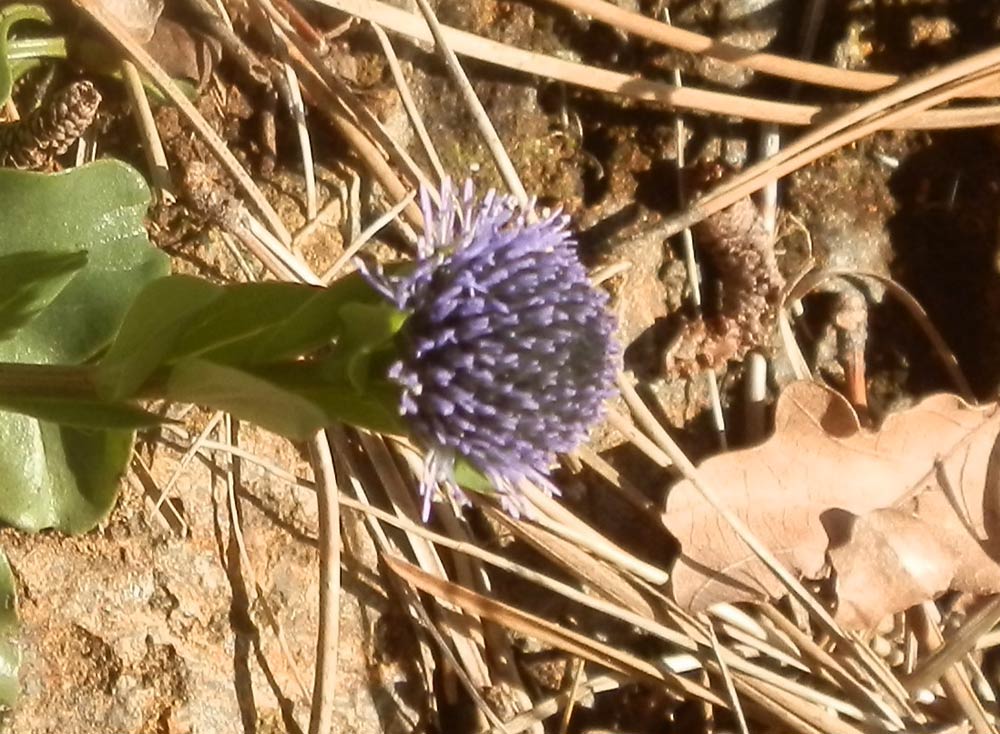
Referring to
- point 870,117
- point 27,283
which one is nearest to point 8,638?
point 27,283

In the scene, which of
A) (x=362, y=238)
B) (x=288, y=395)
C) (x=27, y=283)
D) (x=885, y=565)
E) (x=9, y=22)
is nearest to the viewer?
(x=288, y=395)

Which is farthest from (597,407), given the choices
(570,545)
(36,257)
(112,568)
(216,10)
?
(216,10)

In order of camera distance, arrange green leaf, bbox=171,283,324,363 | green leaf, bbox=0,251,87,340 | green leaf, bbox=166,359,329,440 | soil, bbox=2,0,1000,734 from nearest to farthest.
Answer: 1. green leaf, bbox=166,359,329,440
2. green leaf, bbox=171,283,324,363
3. green leaf, bbox=0,251,87,340
4. soil, bbox=2,0,1000,734

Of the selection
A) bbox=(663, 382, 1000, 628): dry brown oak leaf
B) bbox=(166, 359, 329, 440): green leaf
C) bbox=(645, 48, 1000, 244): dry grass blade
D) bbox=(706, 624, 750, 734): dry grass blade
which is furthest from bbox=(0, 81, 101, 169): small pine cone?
bbox=(706, 624, 750, 734): dry grass blade

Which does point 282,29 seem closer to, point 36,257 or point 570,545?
point 36,257

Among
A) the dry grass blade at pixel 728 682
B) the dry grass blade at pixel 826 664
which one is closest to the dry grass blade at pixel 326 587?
the dry grass blade at pixel 728 682

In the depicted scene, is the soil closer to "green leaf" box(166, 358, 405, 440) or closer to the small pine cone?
the small pine cone

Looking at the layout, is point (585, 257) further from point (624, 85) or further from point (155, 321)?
point (155, 321)
